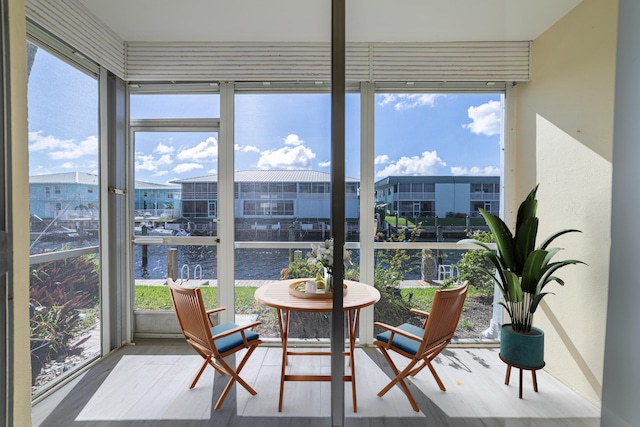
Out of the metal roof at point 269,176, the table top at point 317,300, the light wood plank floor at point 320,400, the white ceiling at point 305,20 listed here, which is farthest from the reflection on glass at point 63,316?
the white ceiling at point 305,20

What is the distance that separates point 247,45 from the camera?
2604 mm

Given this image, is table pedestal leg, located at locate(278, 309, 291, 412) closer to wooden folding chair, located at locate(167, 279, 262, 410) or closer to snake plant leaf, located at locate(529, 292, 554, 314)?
wooden folding chair, located at locate(167, 279, 262, 410)

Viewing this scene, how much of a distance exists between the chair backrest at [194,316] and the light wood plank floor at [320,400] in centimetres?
39

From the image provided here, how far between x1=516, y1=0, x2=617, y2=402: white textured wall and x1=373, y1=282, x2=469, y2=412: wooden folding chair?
44 centimetres

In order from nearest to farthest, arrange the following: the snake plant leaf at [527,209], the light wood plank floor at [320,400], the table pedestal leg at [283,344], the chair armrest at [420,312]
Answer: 1. the snake plant leaf at [527,209]
2. the light wood plank floor at [320,400]
3. the chair armrest at [420,312]
4. the table pedestal leg at [283,344]

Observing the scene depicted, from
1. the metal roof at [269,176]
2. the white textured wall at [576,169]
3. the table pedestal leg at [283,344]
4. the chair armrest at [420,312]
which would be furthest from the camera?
the metal roof at [269,176]

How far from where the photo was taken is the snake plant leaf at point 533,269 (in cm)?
144

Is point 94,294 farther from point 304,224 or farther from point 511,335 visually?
point 511,335

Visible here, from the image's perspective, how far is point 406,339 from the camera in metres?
1.91

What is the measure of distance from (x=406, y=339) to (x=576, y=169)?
4.48 ft

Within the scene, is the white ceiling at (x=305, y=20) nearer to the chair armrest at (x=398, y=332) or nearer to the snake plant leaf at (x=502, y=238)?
the snake plant leaf at (x=502, y=238)

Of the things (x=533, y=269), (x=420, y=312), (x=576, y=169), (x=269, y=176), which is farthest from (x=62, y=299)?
(x=576, y=169)

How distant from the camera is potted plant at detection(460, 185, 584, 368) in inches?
56.9

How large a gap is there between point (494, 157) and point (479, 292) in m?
0.81
